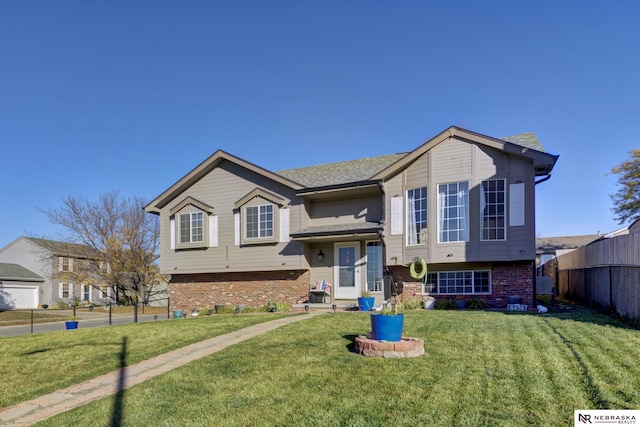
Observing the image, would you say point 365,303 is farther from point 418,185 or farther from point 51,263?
point 51,263

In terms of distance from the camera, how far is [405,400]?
16.6 ft

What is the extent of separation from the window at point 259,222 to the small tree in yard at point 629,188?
980 inches

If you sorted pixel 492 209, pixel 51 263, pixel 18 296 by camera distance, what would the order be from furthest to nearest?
pixel 51 263, pixel 18 296, pixel 492 209

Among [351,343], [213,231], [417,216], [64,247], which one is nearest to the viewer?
[351,343]

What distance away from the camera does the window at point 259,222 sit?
A: 18.5 m

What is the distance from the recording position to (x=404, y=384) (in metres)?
5.64

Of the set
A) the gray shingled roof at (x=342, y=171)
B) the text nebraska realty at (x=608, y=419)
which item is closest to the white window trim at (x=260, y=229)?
the gray shingled roof at (x=342, y=171)

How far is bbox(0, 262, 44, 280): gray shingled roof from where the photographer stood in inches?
1379

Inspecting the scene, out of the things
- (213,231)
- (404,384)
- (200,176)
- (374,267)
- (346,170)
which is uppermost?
(346,170)

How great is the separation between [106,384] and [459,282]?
39.4 feet

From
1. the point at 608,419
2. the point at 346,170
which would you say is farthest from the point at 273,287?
the point at 608,419

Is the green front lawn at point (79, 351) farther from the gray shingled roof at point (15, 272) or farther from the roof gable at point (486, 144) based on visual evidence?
the gray shingled roof at point (15, 272)

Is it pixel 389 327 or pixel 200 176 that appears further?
pixel 200 176

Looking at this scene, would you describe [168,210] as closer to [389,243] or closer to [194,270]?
[194,270]
